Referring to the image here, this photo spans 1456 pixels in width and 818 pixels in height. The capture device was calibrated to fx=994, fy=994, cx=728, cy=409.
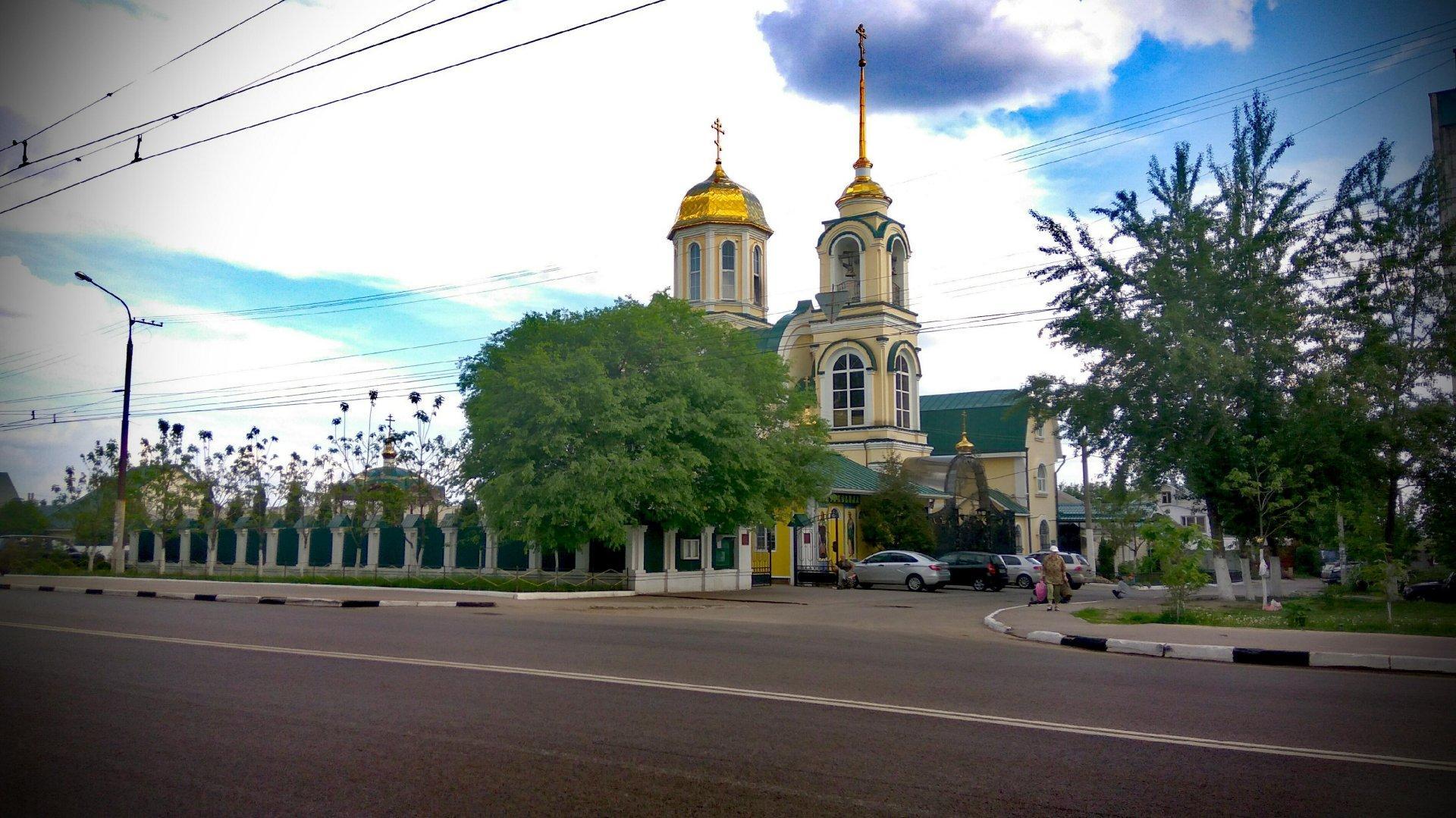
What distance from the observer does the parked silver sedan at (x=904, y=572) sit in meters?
35.2

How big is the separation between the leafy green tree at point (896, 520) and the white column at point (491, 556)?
1614 cm

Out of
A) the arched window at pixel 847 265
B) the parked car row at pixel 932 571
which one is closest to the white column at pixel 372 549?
the parked car row at pixel 932 571

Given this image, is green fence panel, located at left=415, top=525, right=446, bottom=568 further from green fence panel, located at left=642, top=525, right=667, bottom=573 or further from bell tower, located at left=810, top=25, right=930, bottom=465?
bell tower, located at left=810, top=25, right=930, bottom=465

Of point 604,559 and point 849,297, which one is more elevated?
point 849,297

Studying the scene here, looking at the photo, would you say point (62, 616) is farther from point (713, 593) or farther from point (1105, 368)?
point (1105, 368)

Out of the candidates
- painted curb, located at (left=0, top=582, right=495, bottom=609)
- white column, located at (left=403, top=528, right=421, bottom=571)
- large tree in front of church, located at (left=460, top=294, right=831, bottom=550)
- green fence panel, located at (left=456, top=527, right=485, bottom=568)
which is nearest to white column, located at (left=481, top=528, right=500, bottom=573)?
green fence panel, located at (left=456, top=527, right=485, bottom=568)

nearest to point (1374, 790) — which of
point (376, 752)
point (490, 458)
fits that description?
point (376, 752)

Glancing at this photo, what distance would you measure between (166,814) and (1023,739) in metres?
5.47

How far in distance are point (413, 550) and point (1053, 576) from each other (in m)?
22.7

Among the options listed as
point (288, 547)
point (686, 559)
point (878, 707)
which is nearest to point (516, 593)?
point (686, 559)

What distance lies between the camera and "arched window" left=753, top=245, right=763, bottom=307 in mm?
52188

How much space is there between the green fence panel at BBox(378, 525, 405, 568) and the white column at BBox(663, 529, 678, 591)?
1128 cm

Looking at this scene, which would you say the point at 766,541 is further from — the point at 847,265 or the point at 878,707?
the point at 878,707

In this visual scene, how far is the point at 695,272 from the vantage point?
52.4 metres
